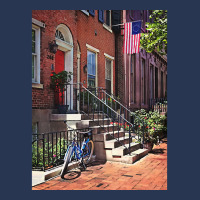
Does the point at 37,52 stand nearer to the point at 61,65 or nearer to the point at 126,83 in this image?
the point at 61,65

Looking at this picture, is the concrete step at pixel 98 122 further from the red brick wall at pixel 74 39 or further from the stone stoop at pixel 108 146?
the red brick wall at pixel 74 39

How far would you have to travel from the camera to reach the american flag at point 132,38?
29.5 feet

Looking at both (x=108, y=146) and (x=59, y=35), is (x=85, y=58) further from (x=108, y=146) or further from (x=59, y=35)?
(x=108, y=146)

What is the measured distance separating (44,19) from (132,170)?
4.74 metres

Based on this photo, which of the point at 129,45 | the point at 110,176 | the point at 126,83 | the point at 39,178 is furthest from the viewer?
the point at 126,83

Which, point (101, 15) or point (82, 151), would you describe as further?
point (101, 15)

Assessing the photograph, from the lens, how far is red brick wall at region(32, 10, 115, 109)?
6.96 m

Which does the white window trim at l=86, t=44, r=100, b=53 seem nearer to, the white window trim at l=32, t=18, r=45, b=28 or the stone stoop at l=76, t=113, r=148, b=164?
the white window trim at l=32, t=18, r=45, b=28

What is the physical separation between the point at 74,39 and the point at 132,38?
2.21 meters

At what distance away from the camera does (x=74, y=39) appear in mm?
8547

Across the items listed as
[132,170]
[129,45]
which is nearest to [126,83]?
[129,45]

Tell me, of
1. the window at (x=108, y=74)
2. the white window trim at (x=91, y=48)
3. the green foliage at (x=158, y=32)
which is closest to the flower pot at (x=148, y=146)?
the green foliage at (x=158, y=32)

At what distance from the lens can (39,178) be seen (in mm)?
4809

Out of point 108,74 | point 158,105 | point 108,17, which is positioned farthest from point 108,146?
point 158,105
